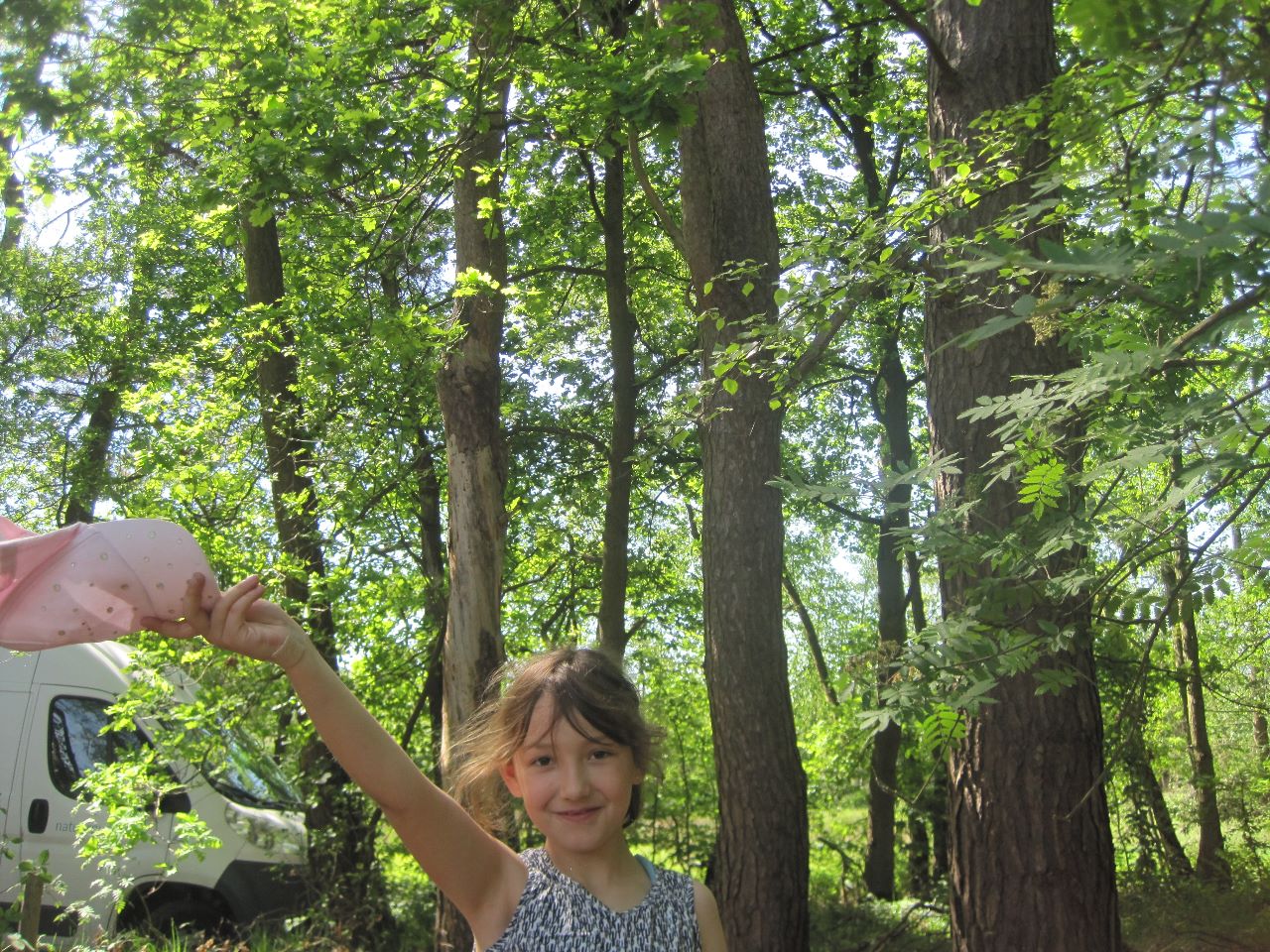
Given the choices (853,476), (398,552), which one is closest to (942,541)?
(853,476)

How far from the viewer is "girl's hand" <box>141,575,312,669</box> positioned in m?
1.86

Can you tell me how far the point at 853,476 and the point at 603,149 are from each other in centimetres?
227

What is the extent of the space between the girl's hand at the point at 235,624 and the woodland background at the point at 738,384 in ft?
4.42

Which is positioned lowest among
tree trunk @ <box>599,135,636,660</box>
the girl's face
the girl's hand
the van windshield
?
the van windshield

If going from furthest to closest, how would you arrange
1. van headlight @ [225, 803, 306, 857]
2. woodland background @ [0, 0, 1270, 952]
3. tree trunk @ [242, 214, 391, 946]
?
1. tree trunk @ [242, 214, 391, 946]
2. van headlight @ [225, 803, 306, 857]
3. woodland background @ [0, 0, 1270, 952]

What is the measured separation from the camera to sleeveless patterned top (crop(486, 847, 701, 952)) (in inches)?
87.4

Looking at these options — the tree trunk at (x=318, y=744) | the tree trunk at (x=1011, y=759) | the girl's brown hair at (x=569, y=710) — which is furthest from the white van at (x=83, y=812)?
the girl's brown hair at (x=569, y=710)

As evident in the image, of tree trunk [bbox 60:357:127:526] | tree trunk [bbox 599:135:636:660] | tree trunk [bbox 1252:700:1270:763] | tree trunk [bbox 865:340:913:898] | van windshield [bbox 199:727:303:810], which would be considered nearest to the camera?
van windshield [bbox 199:727:303:810]

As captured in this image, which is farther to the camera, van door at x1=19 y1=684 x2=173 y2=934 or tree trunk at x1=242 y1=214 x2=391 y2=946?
tree trunk at x1=242 y1=214 x2=391 y2=946

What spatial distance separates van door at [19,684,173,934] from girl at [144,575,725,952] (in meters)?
6.80

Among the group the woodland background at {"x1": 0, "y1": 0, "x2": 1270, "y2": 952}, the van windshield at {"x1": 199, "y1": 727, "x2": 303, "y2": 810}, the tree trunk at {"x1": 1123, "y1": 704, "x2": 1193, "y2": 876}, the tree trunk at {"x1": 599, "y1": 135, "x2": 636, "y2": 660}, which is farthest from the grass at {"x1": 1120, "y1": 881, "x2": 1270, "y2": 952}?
the van windshield at {"x1": 199, "y1": 727, "x2": 303, "y2": 810}

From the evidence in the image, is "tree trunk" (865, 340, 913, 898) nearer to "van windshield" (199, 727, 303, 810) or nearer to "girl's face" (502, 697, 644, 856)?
"van windshield" (199, 727, 303, 810)

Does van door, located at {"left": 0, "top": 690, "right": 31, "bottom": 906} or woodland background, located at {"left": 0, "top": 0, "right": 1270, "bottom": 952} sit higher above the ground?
woodland background, located at {"left": 0, "top": 0, "right": 1270, "bottom": 952}

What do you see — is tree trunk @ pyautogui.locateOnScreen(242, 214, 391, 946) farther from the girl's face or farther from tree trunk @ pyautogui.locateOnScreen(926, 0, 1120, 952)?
the girl's face
